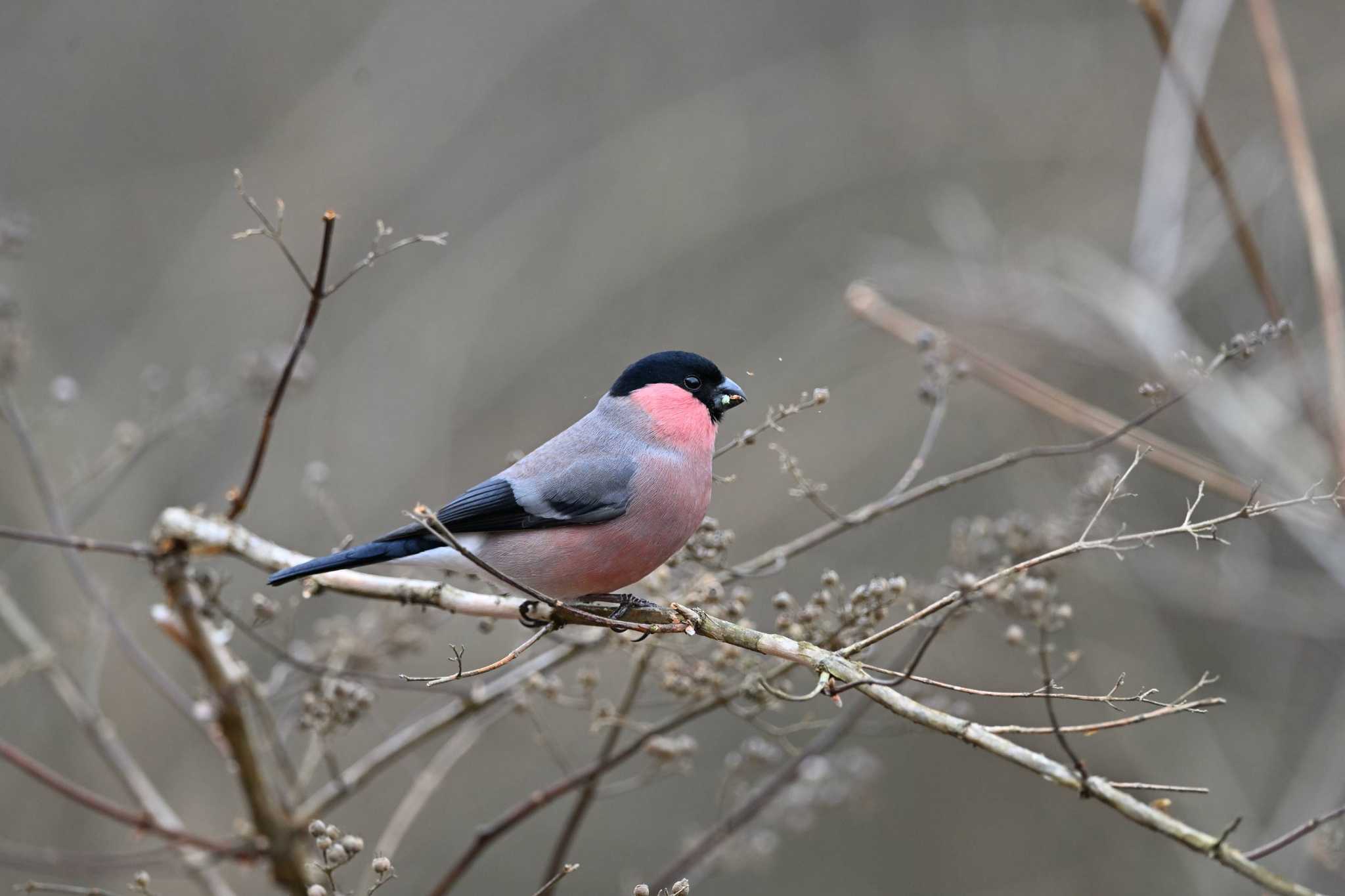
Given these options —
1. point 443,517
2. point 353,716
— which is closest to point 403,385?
point 443,517

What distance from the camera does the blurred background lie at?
165 inches

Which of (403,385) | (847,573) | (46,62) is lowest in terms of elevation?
(847,573)

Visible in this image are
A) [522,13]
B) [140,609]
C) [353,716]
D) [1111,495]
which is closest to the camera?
[1111,495]

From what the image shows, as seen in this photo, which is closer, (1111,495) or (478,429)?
(1111,495)

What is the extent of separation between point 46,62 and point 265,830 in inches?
171

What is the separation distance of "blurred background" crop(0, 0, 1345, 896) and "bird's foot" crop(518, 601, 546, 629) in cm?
139

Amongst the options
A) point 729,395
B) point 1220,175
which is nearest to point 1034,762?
point 729,395

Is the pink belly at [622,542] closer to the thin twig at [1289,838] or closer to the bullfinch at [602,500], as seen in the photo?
the bullfinch at [602,500]

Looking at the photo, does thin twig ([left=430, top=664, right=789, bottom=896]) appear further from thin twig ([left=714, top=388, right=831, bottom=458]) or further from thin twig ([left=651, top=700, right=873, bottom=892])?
thin twig ([left=714, top=388, right=831, bottom=458])

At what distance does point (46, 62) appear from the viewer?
5230 mm

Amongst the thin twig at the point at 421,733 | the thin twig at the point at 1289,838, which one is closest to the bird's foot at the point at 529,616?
the thin twig at the point at 421,733

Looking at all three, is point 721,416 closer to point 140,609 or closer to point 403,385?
point 403,385

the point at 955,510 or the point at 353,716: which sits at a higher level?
the point at 955,510

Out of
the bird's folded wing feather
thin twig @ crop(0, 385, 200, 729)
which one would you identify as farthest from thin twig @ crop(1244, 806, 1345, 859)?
thin twig @ crop(0, 385, 200, 729)
